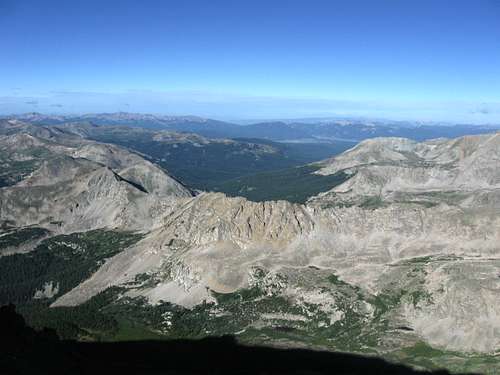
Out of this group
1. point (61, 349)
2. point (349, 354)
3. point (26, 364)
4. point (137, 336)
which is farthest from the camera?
point (137, 336)

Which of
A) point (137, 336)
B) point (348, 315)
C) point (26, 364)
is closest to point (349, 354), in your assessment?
point (348, 315)

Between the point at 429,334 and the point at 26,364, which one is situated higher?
the point at 26,364

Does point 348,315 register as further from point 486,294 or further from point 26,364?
point 26,364

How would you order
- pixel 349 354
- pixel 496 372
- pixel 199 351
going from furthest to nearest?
pixel 199 351
pixel 349 354
pixel 496 372

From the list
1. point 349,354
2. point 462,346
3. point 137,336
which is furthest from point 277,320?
point 462,346

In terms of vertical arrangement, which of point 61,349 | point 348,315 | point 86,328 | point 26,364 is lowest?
point 86,328

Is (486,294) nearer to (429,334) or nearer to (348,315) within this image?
(429,334)

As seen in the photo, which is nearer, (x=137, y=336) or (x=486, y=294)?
(x=486, y=294)
